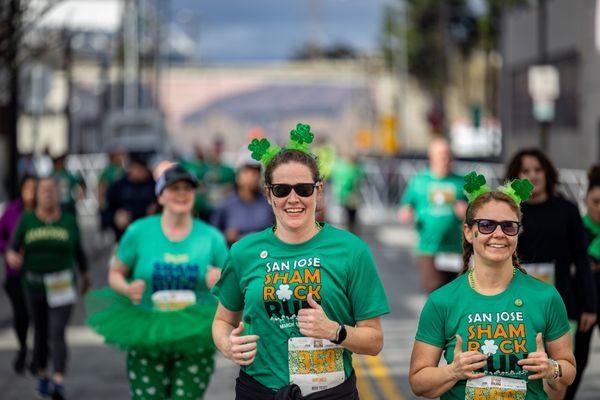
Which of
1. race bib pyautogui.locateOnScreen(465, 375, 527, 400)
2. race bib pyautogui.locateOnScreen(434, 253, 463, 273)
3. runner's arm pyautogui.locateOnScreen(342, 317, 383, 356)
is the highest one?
runner's arm pyautogui.locateOnScreen(342, 317, 383, 356)

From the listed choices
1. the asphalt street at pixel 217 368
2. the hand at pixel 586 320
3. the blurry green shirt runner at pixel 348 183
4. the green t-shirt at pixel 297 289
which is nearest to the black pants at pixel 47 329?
the asphalt street at pixel 217 368

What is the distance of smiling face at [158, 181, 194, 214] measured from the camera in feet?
23.5

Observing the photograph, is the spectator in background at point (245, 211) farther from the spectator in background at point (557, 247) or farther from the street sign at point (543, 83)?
the street sign at point (543, 83)

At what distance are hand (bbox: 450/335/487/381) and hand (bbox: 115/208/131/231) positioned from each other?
8.58 meters

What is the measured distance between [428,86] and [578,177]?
72.0m

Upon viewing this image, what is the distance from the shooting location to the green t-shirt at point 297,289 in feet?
16.2

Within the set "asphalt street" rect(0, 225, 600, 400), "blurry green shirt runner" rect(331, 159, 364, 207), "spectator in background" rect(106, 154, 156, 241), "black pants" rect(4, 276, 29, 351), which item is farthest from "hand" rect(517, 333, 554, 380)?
"blurry green shirt runner" rect(331, 159, 364, 207)

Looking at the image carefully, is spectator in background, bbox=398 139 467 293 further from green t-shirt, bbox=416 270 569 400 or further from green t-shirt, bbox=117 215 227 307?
green t-shirt, bbox=416 270 569 400

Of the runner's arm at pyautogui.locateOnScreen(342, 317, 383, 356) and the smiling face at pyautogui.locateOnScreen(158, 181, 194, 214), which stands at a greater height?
the smiling face at pyautogui.locateOnScreen(158, 181, 194, 214)

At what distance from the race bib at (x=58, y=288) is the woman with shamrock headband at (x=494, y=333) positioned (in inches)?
211

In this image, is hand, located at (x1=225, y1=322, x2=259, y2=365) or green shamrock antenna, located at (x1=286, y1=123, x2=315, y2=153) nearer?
hand, located at (x1=225, y1=322, x2=259, y2=365)

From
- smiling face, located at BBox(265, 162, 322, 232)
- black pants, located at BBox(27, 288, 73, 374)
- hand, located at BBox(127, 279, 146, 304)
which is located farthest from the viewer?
black pants, located at BBox(27, 288, 73, 374)

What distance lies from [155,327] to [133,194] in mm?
7048

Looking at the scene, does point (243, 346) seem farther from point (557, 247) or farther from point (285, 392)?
point (557, 247)
